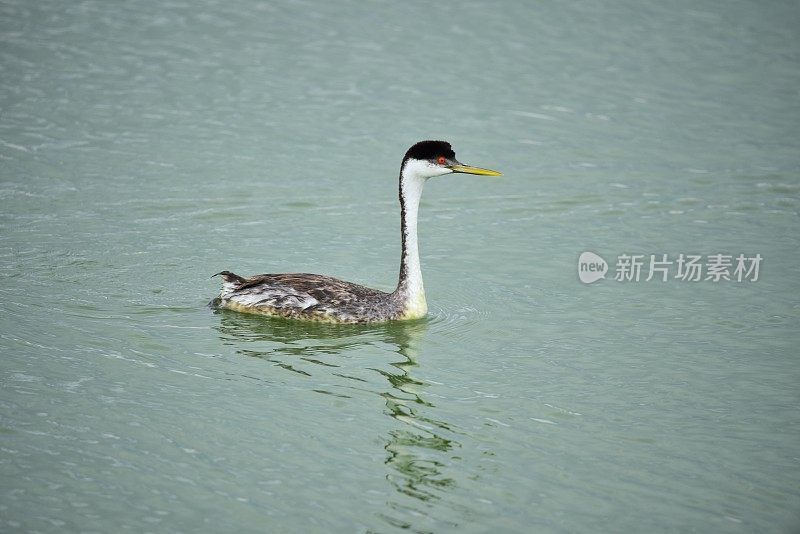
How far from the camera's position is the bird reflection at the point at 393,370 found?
8.78 meters

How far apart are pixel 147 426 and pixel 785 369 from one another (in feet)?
19.7

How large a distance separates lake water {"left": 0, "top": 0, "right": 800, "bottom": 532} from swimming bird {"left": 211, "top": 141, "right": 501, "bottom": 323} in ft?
0.62

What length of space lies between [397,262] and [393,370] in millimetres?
3511

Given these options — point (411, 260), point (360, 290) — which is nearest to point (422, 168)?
point (411, 260)

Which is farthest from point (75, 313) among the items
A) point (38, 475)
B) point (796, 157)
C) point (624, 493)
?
point (796, 157)

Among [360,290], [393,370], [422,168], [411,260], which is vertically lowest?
[393,370]

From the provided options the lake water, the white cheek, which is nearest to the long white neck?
the white cheek

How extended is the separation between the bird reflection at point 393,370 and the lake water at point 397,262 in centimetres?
3

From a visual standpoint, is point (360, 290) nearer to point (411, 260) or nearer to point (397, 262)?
point (411, 260)

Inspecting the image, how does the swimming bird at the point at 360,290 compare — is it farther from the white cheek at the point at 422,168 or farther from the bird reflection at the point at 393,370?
the bird reflection at the point at 393,370

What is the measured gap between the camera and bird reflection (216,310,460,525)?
878 centimetres

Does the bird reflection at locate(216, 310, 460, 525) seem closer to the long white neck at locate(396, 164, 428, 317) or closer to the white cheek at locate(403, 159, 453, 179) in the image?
the long white neck at locate(396, 164, 428, 317)

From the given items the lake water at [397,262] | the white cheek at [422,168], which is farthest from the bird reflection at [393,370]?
the white cheek at [422,168]

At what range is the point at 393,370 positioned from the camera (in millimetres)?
10953
